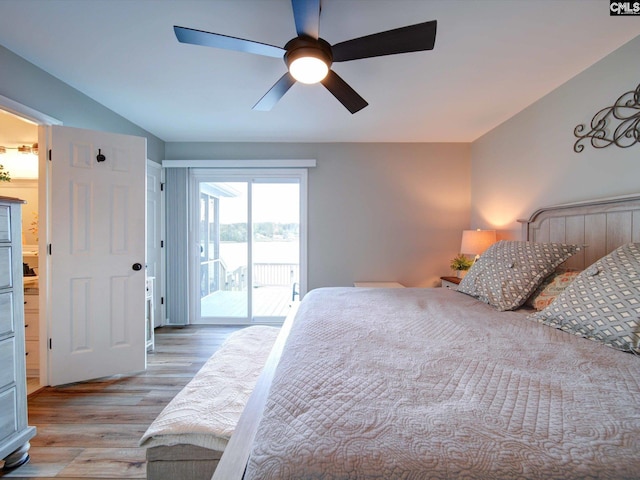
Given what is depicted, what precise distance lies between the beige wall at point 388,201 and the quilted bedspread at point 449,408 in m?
2.40

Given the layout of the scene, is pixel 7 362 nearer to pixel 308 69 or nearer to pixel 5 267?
pixel 5 267

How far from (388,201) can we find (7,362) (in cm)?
354

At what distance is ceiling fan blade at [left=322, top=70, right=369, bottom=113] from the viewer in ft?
5.49

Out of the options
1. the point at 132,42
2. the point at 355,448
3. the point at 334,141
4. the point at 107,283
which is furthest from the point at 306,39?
the point at 107,283

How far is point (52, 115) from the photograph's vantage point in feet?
7.10

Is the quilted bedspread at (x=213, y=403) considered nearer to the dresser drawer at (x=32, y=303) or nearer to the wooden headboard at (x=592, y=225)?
the dresser drawer at (x=32, y=303)

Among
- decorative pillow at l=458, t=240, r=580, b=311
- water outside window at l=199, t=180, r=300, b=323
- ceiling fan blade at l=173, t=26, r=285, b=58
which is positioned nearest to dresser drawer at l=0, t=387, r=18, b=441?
ceiling fan blade at l=173, t=26, r=285, b=58

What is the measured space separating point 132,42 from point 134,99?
0.90m

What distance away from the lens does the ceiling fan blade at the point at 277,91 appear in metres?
1.69

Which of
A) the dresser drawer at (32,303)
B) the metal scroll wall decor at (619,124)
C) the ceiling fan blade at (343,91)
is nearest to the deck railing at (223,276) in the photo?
the dresser drawer at (32,303)

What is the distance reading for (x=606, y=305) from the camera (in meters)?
1.15

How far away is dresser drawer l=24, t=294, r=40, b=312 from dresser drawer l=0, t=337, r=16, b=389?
1126 mm

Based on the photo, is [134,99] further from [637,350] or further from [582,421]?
[637,350]

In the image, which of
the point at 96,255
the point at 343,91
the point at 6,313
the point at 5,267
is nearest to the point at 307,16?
the point at 343,91
